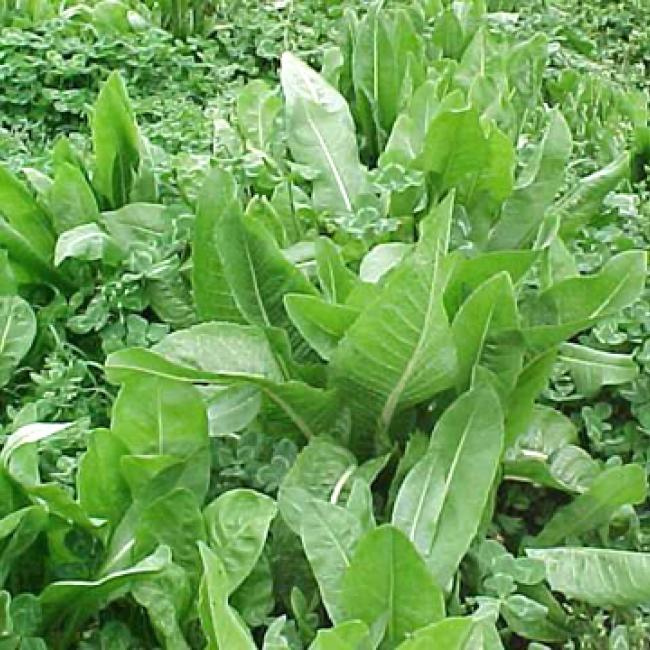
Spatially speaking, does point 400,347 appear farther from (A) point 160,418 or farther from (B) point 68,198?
(B) point 68,198

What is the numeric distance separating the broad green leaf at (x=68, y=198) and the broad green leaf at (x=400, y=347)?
89cm

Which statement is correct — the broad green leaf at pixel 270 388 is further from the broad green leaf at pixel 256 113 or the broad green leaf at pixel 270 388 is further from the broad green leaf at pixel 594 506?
the broad green leaf at pixel 256 113

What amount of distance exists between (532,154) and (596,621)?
1.20 metres

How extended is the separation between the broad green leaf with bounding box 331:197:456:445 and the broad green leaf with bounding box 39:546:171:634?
498 millimetres

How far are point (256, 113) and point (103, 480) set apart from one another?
1426 mm

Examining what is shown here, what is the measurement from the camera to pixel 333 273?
99.2 inches

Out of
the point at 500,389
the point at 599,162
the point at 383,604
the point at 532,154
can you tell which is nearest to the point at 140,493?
the point at 383,604

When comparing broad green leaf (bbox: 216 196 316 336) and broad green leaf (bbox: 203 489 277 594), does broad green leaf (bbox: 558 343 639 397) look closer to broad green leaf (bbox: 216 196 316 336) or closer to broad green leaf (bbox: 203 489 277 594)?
broad green leaf (bbox: 216 196 316 336)

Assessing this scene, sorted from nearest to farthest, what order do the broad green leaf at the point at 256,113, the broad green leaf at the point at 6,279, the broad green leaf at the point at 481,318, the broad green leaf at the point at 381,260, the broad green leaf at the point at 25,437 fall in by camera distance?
1. the broad green leaf at the point at 25,437
2. the broad green leaf at the point at 481,318
3. the broad green leaf at the point at 381,260
4. the broad green leaf at the point at 6,279
5. the broad green leaf at the point at 256,113

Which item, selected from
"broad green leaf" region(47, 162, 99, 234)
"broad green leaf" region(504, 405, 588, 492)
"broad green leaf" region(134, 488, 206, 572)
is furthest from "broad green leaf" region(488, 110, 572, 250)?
"broad green leaf" region(134, 488, 206, 572)

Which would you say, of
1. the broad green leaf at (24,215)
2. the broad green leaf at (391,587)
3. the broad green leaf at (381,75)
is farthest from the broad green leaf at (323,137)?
the broad green leaf at (391,587)

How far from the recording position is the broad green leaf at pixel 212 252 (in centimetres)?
244

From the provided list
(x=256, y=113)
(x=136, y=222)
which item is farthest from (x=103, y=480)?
(x=256, y=113)

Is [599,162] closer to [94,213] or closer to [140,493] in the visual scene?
[94,213]
